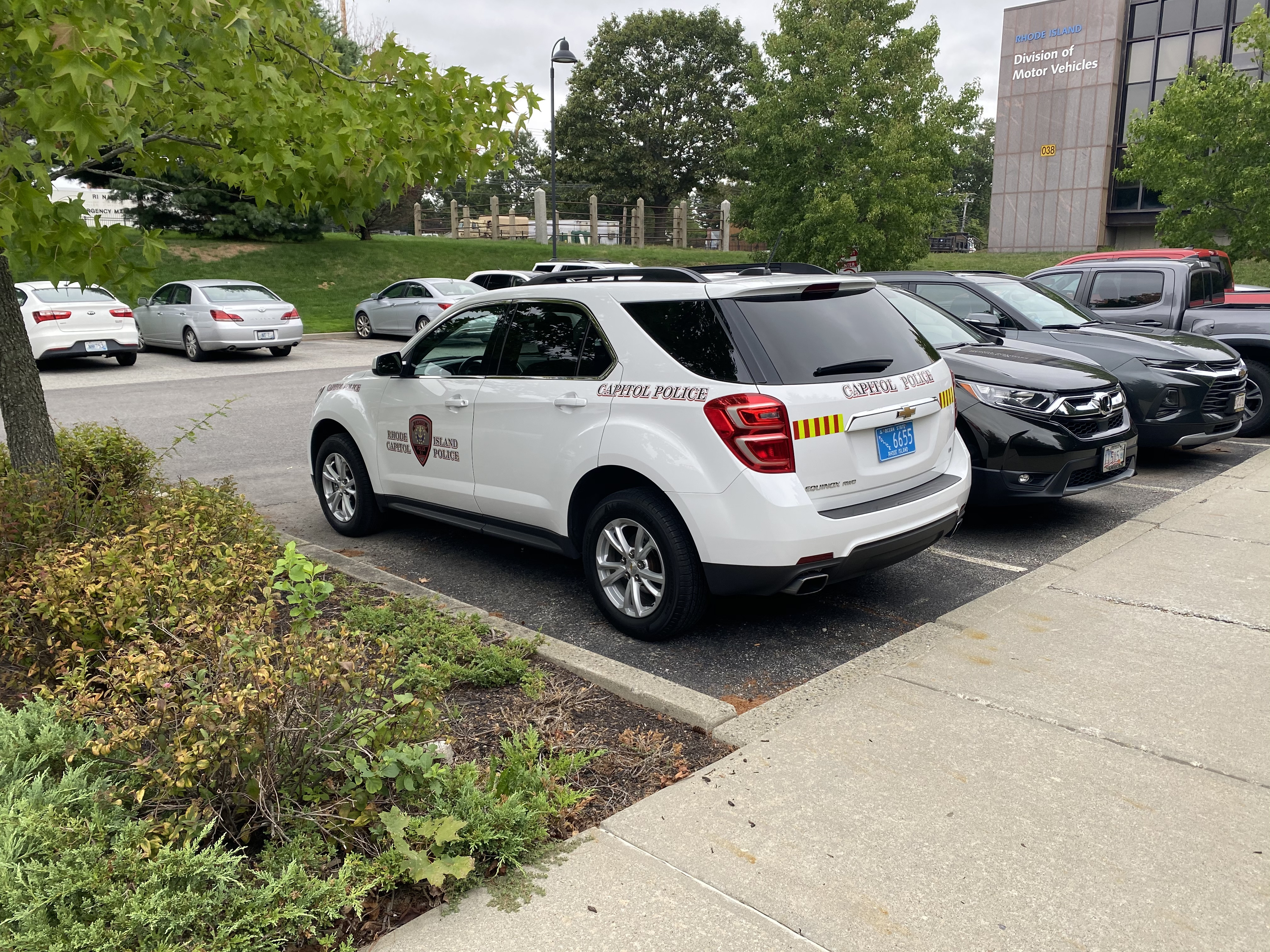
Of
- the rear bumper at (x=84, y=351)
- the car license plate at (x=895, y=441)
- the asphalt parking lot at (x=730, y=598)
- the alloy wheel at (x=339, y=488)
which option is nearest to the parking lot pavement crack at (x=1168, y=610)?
the asphalt parking lot at (x=730, y=598)

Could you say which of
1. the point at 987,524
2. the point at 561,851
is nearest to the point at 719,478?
the point at 561,851

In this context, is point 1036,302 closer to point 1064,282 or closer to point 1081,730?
point 1064,282

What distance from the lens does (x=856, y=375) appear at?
15.1 feet

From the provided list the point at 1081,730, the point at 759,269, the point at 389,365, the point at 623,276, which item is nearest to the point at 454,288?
the point at 389,365

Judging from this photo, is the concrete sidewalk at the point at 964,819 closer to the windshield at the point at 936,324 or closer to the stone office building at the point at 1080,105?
the windshield at the point at 936,324

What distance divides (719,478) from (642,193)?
56319 mm

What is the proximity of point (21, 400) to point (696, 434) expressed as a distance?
3.76 meters

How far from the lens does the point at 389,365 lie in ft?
20.2

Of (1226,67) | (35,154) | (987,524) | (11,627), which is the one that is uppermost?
(1226,67)

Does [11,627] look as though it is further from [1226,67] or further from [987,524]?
[1226,67]

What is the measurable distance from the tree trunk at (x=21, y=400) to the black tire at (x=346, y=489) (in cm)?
170

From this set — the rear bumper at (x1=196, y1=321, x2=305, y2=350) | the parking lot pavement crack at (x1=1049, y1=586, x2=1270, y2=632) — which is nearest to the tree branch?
the parking lot pavement crack at (x1=1049, y1=586, x2=1270, y2=632)

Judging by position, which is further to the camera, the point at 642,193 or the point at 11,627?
the point at 642,193

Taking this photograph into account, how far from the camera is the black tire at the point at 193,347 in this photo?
59.3 ft
